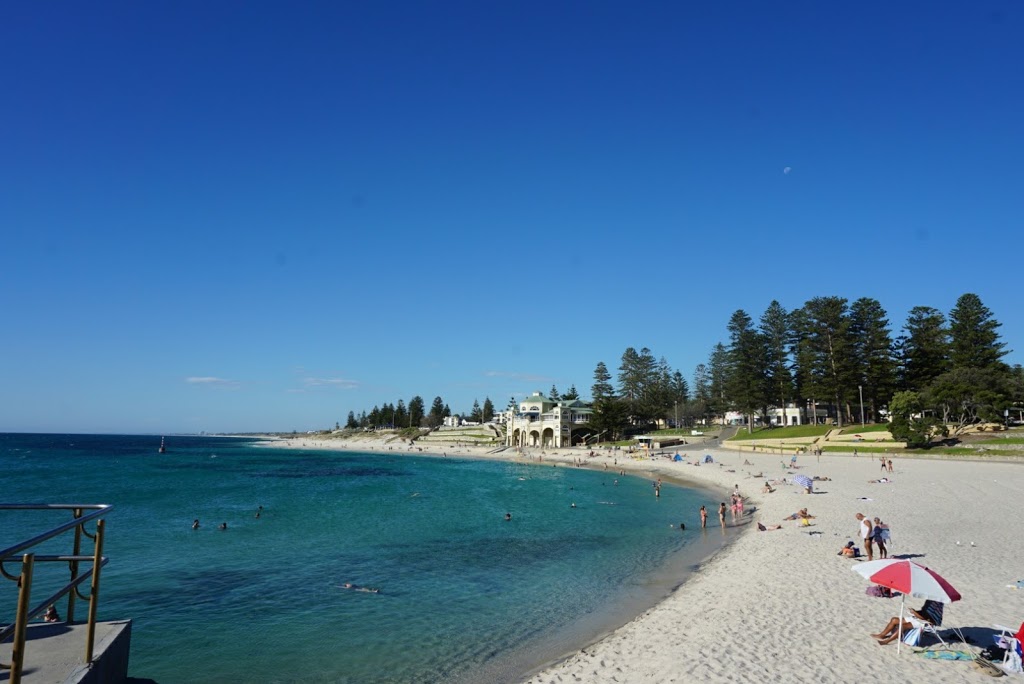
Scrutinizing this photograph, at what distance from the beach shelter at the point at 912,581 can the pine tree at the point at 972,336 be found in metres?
60.0

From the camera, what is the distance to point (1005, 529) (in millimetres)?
18734

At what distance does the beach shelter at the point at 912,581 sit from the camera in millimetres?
8547

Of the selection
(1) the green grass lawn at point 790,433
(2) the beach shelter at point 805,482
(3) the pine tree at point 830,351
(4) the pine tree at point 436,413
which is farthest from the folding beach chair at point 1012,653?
(4) the pine tree at point 436,413

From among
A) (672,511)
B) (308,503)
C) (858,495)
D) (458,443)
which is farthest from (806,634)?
(458,443)

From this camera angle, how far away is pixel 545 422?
9794 cm

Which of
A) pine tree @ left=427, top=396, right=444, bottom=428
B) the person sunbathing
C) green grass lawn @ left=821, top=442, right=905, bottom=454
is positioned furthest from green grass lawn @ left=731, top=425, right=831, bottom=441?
pine tree @ left=427, top=396, right=444, bottom=428

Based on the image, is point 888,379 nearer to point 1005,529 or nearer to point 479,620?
point 1005,529

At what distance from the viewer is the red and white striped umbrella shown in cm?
855

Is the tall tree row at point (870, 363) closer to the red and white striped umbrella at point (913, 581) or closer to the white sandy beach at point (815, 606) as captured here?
the white sandy beach at point (815, 606)

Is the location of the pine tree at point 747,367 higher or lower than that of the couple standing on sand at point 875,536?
higher

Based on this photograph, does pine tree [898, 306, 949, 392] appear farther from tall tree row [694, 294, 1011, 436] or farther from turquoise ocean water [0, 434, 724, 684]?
turquoise ocean water [0, 434, 724, 684]

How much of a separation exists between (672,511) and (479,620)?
1933 cm

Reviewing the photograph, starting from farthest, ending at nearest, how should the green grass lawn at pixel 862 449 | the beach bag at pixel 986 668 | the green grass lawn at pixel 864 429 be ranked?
the green grass lawn at pixel 864 429 < the green grass lawn at pixel 862 449 < the beach bag at pixel 986 668

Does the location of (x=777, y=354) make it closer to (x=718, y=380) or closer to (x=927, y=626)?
(x=718, y=380)
